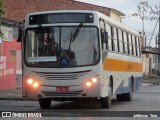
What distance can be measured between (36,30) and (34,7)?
2963 cm

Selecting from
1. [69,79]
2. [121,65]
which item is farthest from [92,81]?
[121,65]

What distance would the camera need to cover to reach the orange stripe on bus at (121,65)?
18.3m

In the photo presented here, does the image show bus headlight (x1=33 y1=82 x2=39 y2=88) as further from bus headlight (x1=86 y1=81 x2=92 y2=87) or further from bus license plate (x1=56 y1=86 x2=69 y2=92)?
bus headlight (x1=86 y1=81 x2=92 y2=87)

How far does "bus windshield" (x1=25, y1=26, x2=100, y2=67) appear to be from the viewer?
669 inches

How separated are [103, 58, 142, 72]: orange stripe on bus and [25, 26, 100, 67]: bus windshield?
3.23 feet

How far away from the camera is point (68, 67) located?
16906mm

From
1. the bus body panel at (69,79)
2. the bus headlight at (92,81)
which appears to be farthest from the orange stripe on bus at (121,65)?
the bus headlight at (92,81)

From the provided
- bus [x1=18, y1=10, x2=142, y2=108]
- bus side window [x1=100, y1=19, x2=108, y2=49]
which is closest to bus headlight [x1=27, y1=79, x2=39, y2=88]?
bus [x1=18, y1=10, x2=142, y2=108]

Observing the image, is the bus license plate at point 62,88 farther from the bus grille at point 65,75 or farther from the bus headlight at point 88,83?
the bus headlight at point 88,83

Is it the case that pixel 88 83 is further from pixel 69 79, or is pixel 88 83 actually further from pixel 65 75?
pixel 65 75

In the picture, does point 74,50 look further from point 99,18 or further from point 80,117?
point 80,117

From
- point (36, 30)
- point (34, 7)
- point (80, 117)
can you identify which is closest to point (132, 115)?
point (80, 117)

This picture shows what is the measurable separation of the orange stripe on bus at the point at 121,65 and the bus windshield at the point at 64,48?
98cm

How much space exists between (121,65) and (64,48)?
440 centimetres
